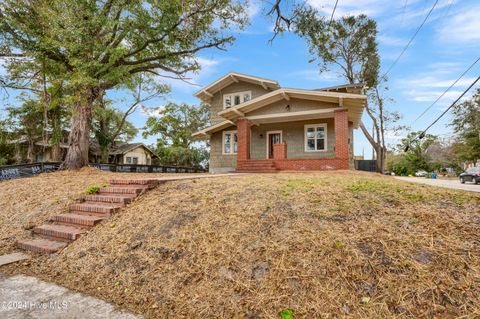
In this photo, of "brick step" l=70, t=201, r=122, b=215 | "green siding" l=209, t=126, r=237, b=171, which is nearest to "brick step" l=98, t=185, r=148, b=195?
"brick step" l=70, t=201, r=122, b=215

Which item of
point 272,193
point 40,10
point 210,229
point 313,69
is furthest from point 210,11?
point 313,69

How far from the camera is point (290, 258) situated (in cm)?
270

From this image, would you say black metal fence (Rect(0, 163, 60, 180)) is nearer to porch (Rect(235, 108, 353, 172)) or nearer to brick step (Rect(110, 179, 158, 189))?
brick step (Rect(110, 179, 158, 189))

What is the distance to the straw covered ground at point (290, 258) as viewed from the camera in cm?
218

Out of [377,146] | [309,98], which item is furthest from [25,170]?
[377,146]

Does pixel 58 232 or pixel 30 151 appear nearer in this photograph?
pixel 58 232

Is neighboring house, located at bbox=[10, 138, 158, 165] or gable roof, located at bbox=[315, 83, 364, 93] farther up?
gable roof, located at bbox=[315, 83, 364, 93]

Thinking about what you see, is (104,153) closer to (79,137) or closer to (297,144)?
(79,137)

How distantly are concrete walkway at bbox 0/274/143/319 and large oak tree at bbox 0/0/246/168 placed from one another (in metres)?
8.49

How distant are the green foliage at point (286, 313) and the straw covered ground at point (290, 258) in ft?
0.09

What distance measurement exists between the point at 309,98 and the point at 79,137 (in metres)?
11.5

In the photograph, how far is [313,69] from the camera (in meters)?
22.8

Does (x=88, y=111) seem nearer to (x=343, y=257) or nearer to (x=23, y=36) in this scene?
(x=23, y=36)

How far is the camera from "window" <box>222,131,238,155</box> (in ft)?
53.0
